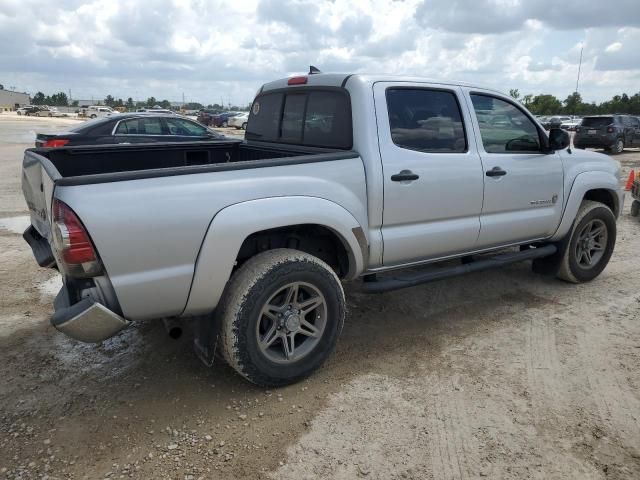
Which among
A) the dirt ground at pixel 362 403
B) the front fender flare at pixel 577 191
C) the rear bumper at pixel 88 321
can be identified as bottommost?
the dirt ground at pixel 362 403

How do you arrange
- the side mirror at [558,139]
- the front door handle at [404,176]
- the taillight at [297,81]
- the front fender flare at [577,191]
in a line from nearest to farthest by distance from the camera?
the front door handle at [404,176] < the taillight at [297,81] < the side mirror at [558,139] < the front fender flare at [577,191]

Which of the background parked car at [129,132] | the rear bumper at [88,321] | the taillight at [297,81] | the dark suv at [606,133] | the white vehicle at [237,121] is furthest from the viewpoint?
the white vehicle at [237,121]

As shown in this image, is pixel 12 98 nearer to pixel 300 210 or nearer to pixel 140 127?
pixel 140 127

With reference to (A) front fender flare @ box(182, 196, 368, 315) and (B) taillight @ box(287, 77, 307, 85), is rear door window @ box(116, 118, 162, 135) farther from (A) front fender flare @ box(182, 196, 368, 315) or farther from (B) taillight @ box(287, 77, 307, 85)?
(A) front fender flare @ box(182, 196, 368, 315)

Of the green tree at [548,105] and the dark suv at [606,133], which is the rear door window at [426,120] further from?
the green tree at [548,105]

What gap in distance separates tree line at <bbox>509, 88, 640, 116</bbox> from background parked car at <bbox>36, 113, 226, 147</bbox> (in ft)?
176

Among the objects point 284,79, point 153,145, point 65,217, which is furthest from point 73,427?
point 284,79

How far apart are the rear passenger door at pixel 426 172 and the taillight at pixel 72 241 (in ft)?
6.27

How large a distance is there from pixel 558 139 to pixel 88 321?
3.96m

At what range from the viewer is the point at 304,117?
13.8 ft

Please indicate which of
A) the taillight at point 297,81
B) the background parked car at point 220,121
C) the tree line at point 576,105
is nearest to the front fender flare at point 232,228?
the taillight at point 297,81

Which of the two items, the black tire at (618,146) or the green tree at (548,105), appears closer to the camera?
the black tire at (618,146)

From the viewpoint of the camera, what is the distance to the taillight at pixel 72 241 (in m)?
2.61

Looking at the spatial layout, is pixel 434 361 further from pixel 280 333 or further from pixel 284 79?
pixel 284 79
